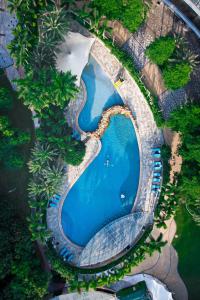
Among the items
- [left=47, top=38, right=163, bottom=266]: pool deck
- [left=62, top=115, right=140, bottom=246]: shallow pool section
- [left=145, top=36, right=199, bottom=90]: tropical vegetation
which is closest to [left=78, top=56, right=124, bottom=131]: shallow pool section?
[left=47, top=38, right=163, bottom=266]: pool deck

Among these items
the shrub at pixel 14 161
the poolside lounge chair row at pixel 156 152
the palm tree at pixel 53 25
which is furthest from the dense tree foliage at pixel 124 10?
the shrub at pixel 14 161

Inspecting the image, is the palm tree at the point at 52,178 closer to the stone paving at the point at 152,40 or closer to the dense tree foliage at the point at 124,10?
the stone paving at the point at 152,40

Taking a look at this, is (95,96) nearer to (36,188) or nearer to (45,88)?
(45,88)

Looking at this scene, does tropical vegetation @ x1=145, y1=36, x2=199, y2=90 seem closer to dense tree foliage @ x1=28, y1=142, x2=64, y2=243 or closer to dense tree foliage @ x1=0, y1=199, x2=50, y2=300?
dense tree foliage @ x1=28, y1=142, x2=64, y2=243

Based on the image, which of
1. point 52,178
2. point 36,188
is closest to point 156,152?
point 52,178

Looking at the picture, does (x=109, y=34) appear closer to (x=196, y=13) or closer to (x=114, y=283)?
(x=196, y=13)

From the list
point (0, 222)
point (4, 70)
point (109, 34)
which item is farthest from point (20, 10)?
point (0, 222)
